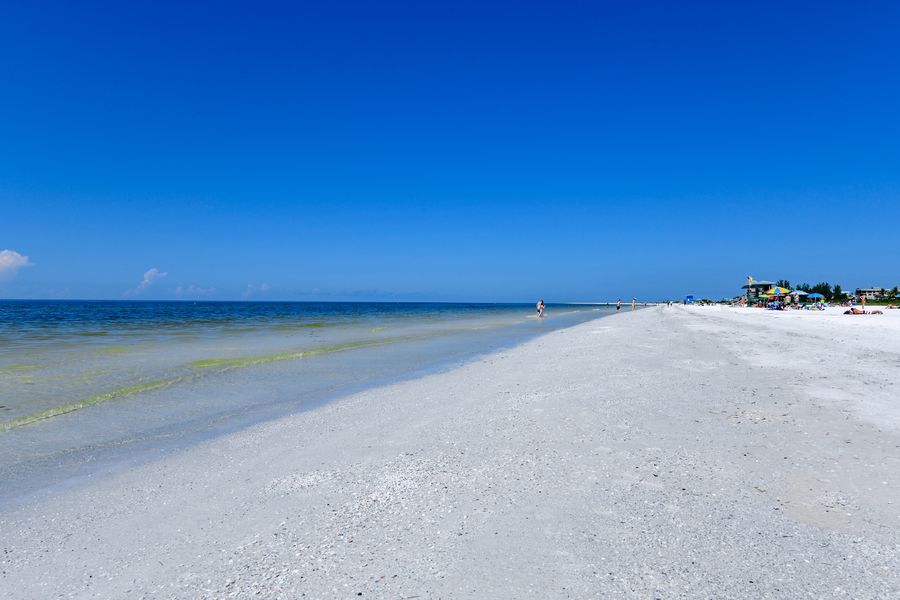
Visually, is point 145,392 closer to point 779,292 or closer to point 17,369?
point 17,369

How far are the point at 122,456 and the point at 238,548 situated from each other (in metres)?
3.95

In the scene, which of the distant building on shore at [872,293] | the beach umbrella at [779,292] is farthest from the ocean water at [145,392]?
the distant building on shore at [872,293]

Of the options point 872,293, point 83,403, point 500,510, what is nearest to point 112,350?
point 83,403

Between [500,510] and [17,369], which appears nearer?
[500,510]

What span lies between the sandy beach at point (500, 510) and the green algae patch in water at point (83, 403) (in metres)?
4.39

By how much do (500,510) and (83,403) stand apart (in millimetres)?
10156

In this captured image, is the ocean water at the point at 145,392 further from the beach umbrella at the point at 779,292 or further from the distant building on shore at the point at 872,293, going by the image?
the distant building on shore at the point at 872,293

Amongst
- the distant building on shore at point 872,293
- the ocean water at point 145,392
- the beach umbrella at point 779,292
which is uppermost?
the beach umbrella at point 779,292

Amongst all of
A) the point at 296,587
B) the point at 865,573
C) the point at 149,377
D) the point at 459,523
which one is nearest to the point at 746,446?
the point at 865,573

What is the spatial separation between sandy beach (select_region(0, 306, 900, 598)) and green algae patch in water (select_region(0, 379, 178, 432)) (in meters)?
4.39

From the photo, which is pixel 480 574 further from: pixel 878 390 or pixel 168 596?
pixel 878 390

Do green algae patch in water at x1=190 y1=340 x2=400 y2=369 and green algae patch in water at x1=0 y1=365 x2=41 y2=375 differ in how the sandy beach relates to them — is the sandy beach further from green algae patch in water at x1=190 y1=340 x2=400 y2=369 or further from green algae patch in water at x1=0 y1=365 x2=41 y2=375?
green algae patch in water at x1=0 y1=365 x2=41 y2=375

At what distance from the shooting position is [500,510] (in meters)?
4.54

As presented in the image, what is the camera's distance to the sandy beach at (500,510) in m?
3.44
